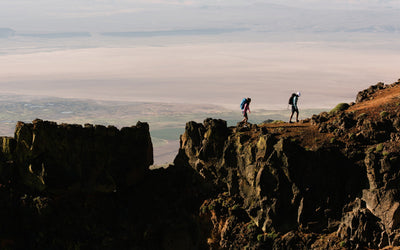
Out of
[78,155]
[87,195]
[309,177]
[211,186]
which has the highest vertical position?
[78,155]

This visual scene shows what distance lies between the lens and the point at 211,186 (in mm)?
40344

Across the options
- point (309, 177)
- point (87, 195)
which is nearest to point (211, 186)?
point (309, 177)

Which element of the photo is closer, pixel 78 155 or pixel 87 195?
pixel 78 155

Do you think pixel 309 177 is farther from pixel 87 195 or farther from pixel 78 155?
pixel 78 155

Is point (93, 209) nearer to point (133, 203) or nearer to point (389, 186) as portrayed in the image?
point (133, 203)

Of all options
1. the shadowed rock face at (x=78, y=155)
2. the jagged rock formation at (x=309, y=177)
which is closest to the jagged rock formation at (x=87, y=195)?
the shadowed rock face at (x=78, y=155)

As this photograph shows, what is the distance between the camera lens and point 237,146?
38844 millimetres

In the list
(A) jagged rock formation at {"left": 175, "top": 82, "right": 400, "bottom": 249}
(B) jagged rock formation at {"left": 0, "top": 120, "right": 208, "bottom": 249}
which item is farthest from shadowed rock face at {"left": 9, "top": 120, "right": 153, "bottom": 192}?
(A) jagged rock formation at {"left": 175, "top": 82, "right": 400, "bottom": 249}

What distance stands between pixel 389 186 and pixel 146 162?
16.7 metres

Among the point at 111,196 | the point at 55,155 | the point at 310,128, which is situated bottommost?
the point at 111,196

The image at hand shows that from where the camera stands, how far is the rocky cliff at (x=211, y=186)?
35.2m

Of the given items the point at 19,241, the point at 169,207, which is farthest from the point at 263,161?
the point at 19,241

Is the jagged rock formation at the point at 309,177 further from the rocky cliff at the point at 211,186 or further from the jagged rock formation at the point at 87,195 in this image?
the jagged rock formation at the point at 87,195

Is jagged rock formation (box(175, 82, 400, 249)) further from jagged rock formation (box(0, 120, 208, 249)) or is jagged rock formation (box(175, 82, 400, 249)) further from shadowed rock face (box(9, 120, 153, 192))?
shadowed rock face (box(9, 120, 153, 192))
